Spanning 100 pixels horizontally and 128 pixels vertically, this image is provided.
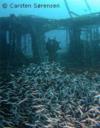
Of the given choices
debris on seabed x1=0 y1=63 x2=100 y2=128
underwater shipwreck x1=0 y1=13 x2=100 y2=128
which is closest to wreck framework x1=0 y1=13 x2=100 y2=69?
underwater shipwreck x1=0 y1=13 x2=100 y2=128

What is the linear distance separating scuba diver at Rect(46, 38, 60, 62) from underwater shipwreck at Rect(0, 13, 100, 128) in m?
0.01

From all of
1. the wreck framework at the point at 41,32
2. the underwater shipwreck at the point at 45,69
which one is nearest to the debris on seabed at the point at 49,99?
the underwater shipwreck at the point at 45,69

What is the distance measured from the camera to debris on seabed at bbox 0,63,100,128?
506 cm

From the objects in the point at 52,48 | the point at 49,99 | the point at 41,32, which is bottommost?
the point at 49,99

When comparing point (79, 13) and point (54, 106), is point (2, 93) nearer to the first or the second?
point (54, 106)

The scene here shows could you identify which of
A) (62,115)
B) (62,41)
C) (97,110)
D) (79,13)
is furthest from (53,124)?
(79,13)

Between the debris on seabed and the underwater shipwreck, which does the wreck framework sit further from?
the debris on seabed

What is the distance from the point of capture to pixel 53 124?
4980 mm

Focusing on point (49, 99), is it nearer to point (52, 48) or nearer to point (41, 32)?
point (52, 48)

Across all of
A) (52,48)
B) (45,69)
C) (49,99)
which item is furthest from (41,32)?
(49,99)

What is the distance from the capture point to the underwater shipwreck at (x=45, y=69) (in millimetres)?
5203

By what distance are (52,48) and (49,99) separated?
0.61m

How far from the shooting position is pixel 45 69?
5.32 meters

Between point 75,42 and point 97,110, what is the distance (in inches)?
34.2
